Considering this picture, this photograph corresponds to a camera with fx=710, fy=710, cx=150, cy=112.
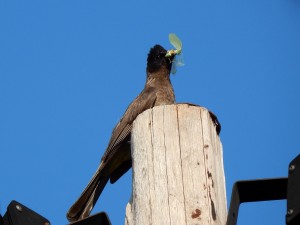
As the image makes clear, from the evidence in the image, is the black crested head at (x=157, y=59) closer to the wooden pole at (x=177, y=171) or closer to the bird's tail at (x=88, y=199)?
the bird's tail at (x=88, y=199)

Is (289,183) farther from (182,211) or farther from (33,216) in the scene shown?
(33,216)

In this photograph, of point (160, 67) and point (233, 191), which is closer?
point (233, 191)

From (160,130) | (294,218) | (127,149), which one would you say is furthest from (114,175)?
(294,218)

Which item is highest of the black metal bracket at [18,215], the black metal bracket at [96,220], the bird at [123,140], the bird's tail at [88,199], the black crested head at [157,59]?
the black crested head at [157,59]

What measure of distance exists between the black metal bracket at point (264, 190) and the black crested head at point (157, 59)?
6547 mm

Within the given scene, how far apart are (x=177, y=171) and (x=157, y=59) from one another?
21.3ft

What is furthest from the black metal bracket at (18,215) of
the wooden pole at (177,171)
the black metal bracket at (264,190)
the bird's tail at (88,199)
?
the bird's tail at (88,199)

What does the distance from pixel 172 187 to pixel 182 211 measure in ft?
0.43

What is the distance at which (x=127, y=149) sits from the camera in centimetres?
737

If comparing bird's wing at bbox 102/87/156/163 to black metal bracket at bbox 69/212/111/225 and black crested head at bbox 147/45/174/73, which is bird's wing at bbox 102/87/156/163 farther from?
black metal bracket at bbox 69/212/111/225

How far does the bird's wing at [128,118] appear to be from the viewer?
7.28 meters

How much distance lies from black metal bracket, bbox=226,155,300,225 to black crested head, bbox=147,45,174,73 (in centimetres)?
655

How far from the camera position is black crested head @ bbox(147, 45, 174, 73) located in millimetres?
9555

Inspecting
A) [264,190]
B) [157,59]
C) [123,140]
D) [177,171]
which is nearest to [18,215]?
[177,171]
